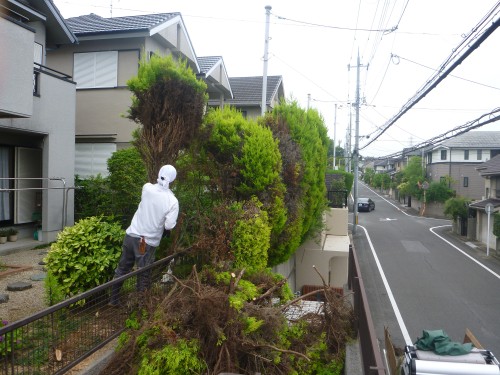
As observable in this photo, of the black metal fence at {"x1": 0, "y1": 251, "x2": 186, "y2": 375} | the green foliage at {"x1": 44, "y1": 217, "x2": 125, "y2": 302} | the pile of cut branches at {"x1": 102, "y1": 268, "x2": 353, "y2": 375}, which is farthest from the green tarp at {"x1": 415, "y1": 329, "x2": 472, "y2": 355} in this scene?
the green foliage at {"x1": 44, "y1": 217, "x2": 125, "y2": 302}

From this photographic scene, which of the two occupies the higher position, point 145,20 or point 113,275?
point 145,20

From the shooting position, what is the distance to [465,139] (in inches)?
2019

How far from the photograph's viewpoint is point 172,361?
3307 mm

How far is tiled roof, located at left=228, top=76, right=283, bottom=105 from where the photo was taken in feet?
89.1

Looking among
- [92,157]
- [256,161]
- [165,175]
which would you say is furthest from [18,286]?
[92,157]

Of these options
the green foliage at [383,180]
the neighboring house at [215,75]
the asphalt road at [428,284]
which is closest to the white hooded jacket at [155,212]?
the asphalt road at [428,284]

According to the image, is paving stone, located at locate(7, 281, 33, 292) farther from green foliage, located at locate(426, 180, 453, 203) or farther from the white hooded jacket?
green foliage, located at locate(426, 180, 453, 203)

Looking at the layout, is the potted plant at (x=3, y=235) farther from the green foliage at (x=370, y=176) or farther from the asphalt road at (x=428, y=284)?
the green foliage at (x=370, y=176)

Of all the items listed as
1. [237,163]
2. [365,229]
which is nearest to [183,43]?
[237,163]

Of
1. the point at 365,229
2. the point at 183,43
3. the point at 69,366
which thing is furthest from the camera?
the point at 365,229

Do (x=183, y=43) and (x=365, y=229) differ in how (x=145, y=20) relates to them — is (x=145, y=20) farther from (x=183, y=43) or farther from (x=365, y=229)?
(x=365, y=229)

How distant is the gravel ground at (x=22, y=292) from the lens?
479 centimetres

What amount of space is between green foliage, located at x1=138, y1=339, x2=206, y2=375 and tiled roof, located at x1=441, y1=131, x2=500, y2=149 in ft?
170

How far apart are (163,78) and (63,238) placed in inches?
87.3
